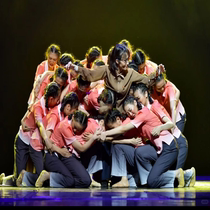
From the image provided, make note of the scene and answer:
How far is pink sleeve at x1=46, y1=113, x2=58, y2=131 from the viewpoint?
439 centimetres

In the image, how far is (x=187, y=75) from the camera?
6.42 meters

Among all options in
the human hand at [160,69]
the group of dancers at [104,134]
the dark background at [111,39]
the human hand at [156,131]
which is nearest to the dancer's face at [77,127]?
the group of dancers at [104,134]

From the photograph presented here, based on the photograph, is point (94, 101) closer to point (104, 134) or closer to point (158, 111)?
point (104, 134)

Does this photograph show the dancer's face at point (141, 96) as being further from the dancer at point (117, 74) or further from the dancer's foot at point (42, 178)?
the dancer's foot at point (42, 178)

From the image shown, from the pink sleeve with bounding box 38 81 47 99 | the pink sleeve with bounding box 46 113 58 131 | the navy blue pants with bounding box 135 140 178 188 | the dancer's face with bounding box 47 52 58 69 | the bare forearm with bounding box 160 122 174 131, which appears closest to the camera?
the navy blue pants with bounding box 135 140 178 188

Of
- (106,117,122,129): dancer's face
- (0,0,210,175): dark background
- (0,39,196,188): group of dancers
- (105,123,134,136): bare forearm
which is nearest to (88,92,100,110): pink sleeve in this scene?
(0,39,196,188): group of dancers

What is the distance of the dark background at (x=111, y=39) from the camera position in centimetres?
641

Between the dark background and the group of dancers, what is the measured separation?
1.78 m

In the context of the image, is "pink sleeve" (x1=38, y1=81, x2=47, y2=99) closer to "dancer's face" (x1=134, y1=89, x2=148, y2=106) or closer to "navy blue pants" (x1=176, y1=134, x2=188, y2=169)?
"dancer's face" (x1=134, y1=89, x2=148, y2=106)

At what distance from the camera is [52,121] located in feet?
14.5

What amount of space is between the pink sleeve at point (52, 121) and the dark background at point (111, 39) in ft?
7.19

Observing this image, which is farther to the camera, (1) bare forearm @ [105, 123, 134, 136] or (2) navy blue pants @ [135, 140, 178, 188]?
(1) bare forearm @ [105, 123, 134, 136]

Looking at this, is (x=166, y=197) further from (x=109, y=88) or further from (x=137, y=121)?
(x=109, y=88)

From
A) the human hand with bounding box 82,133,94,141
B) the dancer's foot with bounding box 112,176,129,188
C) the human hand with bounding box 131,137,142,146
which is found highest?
the human hand with bounding box 82,133,94,141
